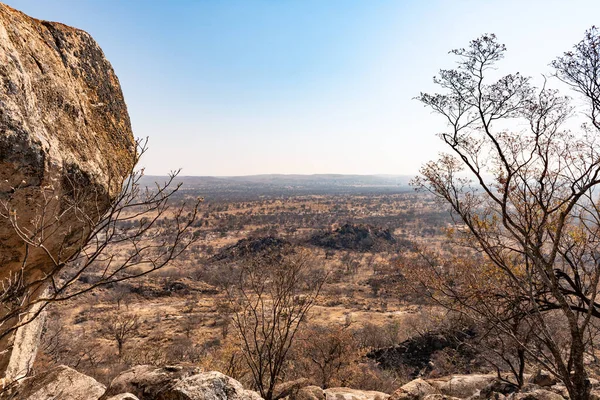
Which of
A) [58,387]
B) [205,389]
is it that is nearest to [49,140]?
[205,389]

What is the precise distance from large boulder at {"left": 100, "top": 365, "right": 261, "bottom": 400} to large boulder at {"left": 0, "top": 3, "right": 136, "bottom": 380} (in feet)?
6.52

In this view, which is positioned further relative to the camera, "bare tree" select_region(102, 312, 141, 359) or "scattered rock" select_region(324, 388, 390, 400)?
"bare tree" select_region(102, 312, 141, 359)

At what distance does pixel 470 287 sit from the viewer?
8.94m

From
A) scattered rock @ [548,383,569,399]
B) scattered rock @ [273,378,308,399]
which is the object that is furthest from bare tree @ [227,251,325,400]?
scattered rock @ [548,383,569,399]

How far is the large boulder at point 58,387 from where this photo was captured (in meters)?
5.00

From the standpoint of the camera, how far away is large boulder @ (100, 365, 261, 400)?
4.56 m

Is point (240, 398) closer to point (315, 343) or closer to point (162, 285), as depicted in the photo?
point (315, 343)

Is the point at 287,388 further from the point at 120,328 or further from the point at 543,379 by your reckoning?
the point at 120,328

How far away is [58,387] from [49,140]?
14.0 feet

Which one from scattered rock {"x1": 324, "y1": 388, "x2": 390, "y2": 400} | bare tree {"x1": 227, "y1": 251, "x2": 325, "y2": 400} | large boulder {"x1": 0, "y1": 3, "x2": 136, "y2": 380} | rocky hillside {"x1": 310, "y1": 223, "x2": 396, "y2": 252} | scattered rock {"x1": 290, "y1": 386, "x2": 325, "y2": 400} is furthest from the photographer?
rocky hillside {"x1": 310, "y1": 223, "x2": 396, "y2": 252}

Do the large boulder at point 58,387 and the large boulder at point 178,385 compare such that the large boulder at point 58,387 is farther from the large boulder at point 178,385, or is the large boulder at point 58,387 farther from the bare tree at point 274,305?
the bare tree at point 274,305

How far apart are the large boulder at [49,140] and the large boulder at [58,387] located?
54 centimetres

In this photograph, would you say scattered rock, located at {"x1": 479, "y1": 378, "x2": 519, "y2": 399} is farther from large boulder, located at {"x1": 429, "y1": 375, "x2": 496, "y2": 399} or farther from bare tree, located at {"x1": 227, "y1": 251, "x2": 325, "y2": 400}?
bare tree, located at {"x1": 227, "y1": 251, "x2": 325, "y2": 400}

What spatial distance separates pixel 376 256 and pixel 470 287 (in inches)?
2319
